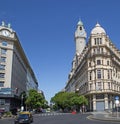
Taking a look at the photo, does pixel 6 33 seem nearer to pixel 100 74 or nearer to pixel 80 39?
pixel 100 74

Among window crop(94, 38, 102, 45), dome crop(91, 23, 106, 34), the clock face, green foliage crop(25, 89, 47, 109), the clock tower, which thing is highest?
the clock tower

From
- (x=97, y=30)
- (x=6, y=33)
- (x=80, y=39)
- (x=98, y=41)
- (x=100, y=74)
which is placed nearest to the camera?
(x=6, y=33)

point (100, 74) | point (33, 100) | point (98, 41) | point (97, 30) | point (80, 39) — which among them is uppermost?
point (80, 39)

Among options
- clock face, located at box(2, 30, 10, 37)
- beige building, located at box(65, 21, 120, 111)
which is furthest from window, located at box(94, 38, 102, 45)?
clock face, located at box(2, 30, 10, 37)

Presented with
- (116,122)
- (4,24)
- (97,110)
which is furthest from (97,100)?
(116,122)

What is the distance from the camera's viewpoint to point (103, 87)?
87375 mm

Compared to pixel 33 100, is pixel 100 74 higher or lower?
higher

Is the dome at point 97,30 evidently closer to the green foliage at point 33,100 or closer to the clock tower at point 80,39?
the green foliage at point 33,100

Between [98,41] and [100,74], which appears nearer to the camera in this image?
[100,74]

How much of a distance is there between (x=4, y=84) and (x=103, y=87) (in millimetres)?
33322

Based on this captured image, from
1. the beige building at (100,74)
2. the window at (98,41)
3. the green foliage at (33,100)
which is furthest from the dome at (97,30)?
the green foliage at (33,100)

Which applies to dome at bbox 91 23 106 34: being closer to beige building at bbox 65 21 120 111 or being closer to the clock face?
beige building at bbox 65 21 120 111

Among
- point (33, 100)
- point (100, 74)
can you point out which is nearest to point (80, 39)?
point (100, 74)

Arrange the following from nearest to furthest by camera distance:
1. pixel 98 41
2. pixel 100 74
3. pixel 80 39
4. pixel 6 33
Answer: pixel 6 33
pixel 100 74
pixel 98 41
pixel 80 39
